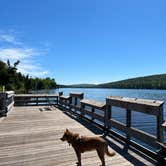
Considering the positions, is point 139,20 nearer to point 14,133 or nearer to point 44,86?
point 14,133

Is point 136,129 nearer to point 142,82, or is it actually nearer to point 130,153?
point 130,153

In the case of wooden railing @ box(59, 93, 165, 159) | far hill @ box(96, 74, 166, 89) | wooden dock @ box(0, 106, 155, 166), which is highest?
far hill @ box(96, 74, 166, 89)

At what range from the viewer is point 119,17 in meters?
15.7

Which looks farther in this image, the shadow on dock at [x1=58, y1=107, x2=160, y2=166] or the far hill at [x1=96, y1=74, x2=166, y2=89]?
the far hill at [x1=96, y1=74, x2=166, y2=89]

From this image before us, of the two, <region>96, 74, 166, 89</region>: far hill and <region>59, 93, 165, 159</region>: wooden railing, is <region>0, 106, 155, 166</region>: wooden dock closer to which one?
<region>59, 93, 165, 159</region>: wooden railing

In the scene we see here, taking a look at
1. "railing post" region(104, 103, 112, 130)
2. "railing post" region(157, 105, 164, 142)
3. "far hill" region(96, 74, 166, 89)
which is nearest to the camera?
"railing post" region(157, 105, 164, 142)

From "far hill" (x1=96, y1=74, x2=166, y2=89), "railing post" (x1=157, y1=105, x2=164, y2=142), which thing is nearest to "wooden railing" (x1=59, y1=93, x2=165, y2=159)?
"railing post" (x1=157, y1=105, x2=164, y2=142)

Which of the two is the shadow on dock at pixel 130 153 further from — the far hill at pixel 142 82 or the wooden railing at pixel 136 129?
the far hill at pixel 142 82

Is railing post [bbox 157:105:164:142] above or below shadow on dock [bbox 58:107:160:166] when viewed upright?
above

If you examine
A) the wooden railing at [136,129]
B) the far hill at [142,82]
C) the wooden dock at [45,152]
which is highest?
the far hill at [142,82]

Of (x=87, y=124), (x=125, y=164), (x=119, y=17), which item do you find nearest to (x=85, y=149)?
(x=125, y=164)

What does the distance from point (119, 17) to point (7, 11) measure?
7.42 metres

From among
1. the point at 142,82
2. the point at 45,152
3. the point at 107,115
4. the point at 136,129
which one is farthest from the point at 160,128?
the point at 142,82

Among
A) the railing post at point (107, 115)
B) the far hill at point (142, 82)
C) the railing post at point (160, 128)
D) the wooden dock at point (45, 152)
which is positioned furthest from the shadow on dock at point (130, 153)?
the far hill at point (142, 82)
